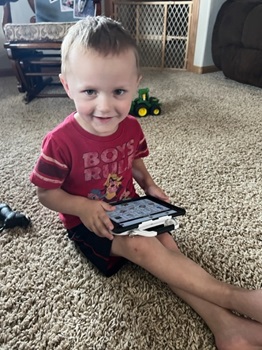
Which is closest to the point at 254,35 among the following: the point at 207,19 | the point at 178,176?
the point at 207,19

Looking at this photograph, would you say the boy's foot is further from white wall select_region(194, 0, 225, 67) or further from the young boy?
white wall select_region(194, 0, 225, 67)

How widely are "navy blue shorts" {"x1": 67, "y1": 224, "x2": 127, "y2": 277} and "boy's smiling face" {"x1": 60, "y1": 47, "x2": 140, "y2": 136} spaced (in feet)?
0.71

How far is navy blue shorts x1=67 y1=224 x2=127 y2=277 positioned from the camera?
610mm

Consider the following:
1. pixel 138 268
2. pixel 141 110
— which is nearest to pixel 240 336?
pixel 138 268

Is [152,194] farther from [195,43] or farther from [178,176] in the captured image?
[195,43]

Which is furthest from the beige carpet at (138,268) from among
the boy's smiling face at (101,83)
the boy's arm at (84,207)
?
the boy's smiling face at (101,83)

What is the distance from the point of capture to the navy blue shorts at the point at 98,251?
610 millimetres

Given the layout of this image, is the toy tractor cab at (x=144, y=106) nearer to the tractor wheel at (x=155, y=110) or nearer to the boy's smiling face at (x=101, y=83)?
the tractor wheel at (x=155, y=110)

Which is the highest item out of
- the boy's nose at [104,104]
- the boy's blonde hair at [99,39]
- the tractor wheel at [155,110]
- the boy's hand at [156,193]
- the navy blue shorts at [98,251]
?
the boy's blonde hair at [99,39]

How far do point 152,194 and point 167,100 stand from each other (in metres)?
1.05

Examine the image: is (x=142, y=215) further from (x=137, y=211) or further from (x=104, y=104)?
(x=104, y=104)

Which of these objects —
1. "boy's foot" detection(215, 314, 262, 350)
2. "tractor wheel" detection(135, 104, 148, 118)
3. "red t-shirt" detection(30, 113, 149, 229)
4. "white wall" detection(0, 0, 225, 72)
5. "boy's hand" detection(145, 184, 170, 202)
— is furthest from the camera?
"white wall" detection(0, 0, 225, 72)

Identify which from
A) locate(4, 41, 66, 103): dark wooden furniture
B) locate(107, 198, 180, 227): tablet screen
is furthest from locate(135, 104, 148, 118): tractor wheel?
locate(107, 198, 180, 227): tablet screen

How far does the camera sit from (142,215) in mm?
604
